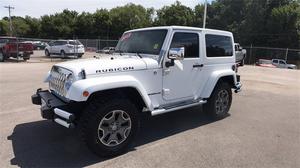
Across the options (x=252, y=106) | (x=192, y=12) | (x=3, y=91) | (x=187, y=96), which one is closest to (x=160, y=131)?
(x=187, y=96)

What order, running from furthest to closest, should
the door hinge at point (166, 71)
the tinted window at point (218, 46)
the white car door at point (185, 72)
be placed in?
1. the tinted window at point (218, 46)
2. the white car door at point (185, 72)
3. the door hinge at point (166, 71)

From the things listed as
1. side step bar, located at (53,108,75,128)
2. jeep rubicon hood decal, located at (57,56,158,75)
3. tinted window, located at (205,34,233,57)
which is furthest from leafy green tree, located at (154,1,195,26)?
side step bar, located at (53,108,75,128)

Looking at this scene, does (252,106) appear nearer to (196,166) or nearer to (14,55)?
(196,166)

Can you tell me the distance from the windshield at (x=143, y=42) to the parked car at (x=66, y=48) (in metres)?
20.0

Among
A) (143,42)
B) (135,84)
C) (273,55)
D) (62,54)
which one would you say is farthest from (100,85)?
(273,55)

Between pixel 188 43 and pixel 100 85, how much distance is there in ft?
7.19

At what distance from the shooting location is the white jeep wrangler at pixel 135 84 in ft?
13.4

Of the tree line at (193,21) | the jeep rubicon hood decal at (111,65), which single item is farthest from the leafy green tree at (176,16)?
the jeep rubicon hood decal at (111,65)

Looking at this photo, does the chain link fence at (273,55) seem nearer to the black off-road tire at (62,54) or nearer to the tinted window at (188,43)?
the black off-road tire at (62,54)

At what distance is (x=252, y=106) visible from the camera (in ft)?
25.4

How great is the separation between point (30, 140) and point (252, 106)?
219 inches

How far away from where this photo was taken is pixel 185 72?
213 inches

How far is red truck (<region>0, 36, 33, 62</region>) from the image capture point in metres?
20.3

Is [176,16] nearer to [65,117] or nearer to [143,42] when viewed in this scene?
[143,42]
